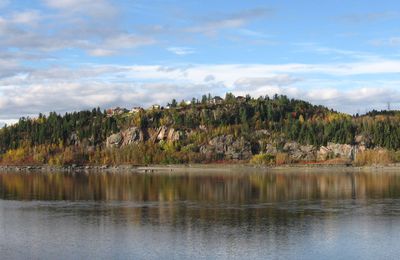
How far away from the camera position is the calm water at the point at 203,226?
51.5 m

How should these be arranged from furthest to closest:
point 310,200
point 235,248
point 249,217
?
point 310,200, point 249,217, point 235,248

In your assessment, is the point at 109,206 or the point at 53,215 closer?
the point at 53,215

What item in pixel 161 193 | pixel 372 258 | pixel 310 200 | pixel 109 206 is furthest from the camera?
pixel 161 193

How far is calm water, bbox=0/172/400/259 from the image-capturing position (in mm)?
51500

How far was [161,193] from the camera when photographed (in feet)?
368

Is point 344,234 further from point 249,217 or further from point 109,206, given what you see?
point 109,206

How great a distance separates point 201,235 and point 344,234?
46.7ft

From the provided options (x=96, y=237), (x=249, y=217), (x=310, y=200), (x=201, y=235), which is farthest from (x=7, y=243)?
(x=310, y=200)

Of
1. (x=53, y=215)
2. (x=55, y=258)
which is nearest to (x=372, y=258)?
(x=55, y=258)

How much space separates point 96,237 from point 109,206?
2990cm

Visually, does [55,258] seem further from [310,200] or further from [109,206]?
[310,200]

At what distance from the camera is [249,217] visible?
240ft

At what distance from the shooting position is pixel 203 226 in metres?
65.9

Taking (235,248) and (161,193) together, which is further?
(161,193)
